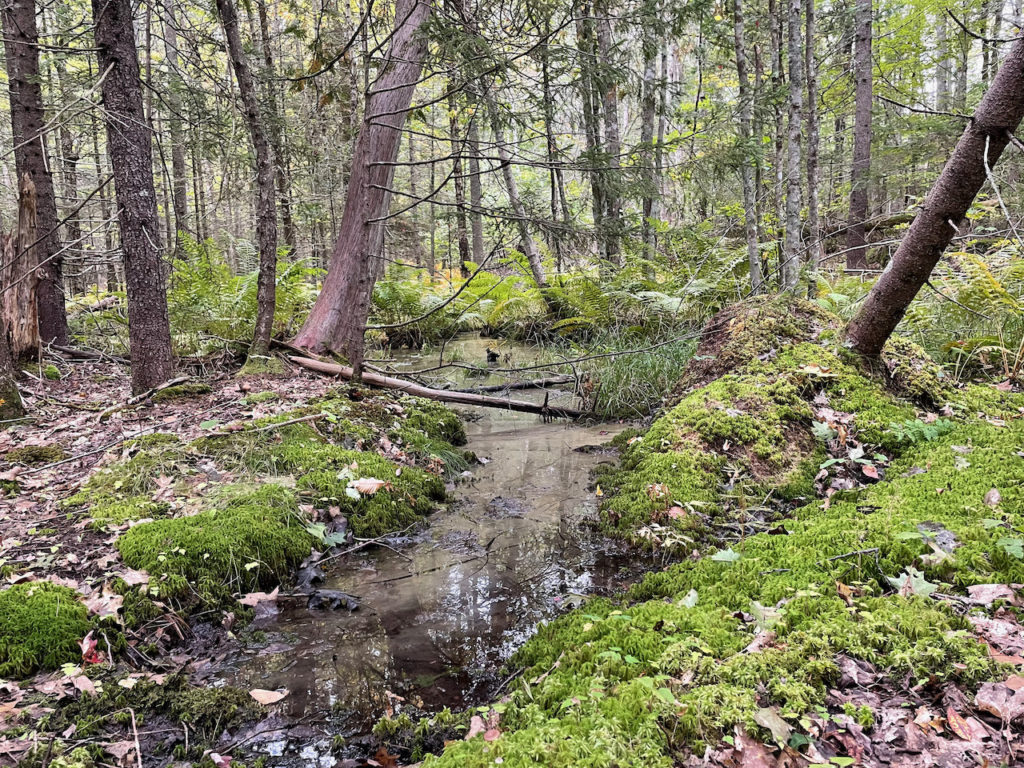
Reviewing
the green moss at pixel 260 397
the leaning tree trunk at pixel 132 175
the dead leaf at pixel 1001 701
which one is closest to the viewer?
the dead leaf at pixel 1001 701

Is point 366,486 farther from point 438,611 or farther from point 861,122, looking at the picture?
point 861,122

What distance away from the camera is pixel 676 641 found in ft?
6.41

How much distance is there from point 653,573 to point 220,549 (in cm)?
222

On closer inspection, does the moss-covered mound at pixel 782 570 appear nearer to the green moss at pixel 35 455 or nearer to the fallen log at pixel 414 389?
the fallen log at pixel 414 389

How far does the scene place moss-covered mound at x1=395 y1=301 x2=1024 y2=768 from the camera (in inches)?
62.6

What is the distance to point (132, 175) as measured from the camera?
4355mm

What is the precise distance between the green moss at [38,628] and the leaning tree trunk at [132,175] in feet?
9.17

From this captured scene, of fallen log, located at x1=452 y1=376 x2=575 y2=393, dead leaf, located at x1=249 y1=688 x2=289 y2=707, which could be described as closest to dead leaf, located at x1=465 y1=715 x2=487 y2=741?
dead leaf, located at x1=249 y1=688 x2=289 y2=707

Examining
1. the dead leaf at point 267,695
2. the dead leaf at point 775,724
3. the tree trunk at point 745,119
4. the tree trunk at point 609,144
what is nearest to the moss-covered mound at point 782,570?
the dead leaf at point 775,724

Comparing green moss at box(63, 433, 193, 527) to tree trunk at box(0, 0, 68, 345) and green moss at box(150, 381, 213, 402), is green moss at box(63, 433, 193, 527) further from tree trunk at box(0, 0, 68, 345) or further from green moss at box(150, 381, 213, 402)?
tree trunk at box(0, 0, 68, 345)

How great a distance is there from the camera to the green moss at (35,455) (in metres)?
3.66

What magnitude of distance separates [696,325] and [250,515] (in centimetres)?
586

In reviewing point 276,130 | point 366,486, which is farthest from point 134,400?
point 276,130

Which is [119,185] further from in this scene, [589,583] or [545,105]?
[589,583]
